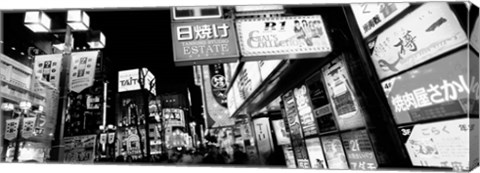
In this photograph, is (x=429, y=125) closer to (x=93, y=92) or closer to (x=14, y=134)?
(x=14, y=134)

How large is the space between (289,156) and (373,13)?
4.93 metres

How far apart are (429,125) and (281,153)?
18.2ft

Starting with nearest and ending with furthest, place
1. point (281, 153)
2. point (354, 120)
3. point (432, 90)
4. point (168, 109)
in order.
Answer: point (432, 90) → point (354, 120) → point (281, 153) → point (168, 109)

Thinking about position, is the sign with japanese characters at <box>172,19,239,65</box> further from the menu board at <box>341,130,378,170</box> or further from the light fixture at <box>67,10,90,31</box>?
the light fixture at <box>67,10,90,31</box>

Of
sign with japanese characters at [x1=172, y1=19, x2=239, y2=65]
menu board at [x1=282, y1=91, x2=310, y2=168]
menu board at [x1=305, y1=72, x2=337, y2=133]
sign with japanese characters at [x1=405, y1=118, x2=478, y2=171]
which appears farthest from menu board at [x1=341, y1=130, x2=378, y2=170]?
sign with japanese characters at [x1=172, y1=19, x2=239, y2=65]

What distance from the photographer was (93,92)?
19.4 m

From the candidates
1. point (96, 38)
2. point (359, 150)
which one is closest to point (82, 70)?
point (96, 38)

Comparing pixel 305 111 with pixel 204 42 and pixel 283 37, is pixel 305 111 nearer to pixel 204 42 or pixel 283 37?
pixel 283 37

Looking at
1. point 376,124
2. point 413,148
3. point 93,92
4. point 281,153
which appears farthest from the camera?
point 93,92

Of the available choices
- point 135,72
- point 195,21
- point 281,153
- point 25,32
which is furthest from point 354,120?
point 25,32

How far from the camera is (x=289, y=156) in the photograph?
748 centimetres

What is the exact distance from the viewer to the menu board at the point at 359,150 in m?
3.83

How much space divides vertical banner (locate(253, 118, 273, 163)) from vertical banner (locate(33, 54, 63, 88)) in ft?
21.3

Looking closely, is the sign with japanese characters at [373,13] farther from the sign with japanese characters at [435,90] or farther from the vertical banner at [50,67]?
the vertical banner at [50,67]
